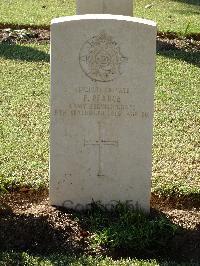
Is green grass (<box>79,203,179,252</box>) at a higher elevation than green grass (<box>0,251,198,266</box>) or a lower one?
higher

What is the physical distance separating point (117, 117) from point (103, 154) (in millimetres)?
344

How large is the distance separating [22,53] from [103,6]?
165cm

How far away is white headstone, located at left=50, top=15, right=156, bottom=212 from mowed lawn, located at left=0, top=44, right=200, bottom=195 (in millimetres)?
596

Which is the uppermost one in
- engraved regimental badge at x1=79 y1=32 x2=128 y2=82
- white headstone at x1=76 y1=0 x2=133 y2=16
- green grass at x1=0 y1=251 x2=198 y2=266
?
white headstone at x1=76 y1=0 x2=133 y2=16

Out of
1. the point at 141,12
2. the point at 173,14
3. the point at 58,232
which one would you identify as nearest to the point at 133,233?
the point at 58,232

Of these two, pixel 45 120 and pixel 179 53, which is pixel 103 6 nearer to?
pixel 179 53

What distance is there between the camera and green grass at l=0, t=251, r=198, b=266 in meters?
4.82

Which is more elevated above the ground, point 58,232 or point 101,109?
point 101,109

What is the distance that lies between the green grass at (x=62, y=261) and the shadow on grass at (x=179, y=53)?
642cm

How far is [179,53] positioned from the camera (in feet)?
37.6

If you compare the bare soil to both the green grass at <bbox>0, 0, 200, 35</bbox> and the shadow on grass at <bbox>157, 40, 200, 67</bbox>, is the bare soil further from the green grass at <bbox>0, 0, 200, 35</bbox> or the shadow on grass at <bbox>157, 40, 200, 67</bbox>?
the green grass at <bbox>0, 0, 200, 35</bbox>

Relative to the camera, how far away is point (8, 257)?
488 centimetres

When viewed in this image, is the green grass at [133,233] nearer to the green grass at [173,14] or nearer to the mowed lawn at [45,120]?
the mowed lawn at [45,120]

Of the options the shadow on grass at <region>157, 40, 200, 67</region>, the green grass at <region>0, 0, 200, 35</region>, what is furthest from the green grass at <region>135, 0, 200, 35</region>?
the shadow on grass at <region>157, 40, 200, 67</region>
